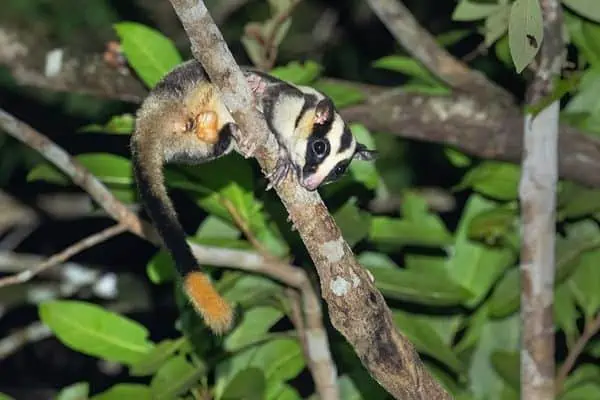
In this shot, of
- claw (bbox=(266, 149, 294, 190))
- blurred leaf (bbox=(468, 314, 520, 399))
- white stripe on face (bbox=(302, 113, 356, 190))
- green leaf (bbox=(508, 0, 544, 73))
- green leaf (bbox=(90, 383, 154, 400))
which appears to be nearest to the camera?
green leaf (bbox=(508, 0, 544, 73))

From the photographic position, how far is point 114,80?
3115mm

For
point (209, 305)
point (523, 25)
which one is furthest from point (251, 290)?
point (523, 25)

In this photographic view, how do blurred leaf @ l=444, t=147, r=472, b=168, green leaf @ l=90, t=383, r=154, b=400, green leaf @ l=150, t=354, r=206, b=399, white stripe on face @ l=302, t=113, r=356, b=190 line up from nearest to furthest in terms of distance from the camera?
white stripe on face @ l=302, t=113, r=356, b=190
green leaf @ l=150, t=354, r=206, b=399
green leaf @ l=90, t=383, r=154, b=400
blurred leaf @ l=444, t=147, r=472, b=168

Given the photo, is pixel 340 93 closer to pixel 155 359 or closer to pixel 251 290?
pixel 251 290

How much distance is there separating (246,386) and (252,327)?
153 mm

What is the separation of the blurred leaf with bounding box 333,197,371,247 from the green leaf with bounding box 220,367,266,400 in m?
0.30

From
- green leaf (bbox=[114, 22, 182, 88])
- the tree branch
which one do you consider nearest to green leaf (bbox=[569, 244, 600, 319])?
the tree branch

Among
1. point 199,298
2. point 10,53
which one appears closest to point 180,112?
point 199,298

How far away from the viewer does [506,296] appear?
279 centimetres

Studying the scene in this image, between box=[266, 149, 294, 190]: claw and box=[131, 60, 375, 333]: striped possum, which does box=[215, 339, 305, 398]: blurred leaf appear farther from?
box=[266, 149, 294, 190]: claw

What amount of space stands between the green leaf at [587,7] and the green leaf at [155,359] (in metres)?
1.02

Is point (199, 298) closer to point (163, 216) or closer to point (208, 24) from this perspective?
point (163, 216)

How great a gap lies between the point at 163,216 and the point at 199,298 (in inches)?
7.8

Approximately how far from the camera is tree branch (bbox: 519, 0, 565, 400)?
8.43 feet
